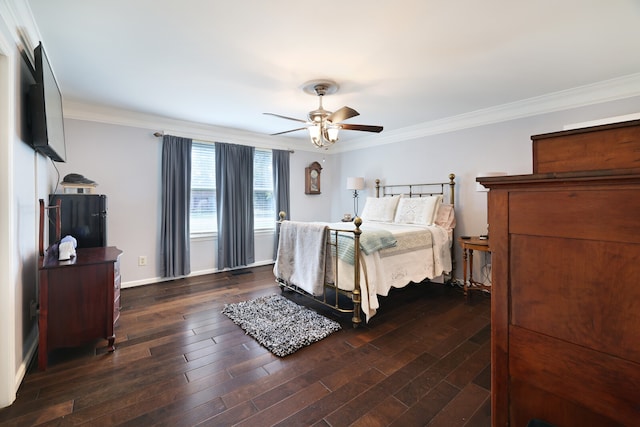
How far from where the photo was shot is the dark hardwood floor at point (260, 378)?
1.54 metres

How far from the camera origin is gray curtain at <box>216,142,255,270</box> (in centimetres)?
439

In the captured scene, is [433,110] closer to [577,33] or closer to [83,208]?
[577,33]

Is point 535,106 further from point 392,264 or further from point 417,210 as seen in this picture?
point 392,264

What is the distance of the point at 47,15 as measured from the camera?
5.86 feet

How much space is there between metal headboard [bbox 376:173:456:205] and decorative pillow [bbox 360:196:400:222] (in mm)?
364

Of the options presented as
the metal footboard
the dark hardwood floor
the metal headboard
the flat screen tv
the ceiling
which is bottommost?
the dark hardwood floor

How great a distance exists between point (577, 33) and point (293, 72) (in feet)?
6.87

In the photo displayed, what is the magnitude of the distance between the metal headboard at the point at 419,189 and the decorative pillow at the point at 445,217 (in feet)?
0.43

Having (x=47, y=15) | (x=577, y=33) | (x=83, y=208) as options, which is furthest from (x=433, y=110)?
(x=83, y=208)

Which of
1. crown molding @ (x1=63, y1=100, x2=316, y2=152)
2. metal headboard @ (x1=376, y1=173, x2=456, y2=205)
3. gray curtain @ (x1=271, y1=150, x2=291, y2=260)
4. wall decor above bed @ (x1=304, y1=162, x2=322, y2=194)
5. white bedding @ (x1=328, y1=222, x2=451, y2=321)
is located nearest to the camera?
white bedding @ (x1=328, y1=222, x2=451, y2=321)

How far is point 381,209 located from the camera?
422cm

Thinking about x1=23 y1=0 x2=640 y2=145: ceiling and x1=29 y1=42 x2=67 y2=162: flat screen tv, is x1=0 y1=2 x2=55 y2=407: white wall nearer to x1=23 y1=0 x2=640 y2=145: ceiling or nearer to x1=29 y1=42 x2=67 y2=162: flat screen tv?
x1=29 y1=42 x2=67 y2=162: flat screen tv

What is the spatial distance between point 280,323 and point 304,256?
30.0 inches

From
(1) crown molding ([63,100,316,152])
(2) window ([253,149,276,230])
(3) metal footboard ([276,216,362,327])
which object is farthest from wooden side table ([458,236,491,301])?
(1) crown molding ([63,100,316,152])
